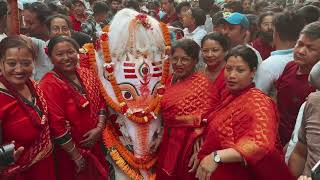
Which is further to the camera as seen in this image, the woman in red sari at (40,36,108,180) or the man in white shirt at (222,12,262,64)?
the man in white shirt at (222,12,262,64)

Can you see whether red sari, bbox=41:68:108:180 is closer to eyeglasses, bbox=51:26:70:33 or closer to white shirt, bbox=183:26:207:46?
eyeglasses, bbox=51:26:70:33

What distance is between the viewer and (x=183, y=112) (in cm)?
318

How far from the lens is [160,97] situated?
3.27 meters

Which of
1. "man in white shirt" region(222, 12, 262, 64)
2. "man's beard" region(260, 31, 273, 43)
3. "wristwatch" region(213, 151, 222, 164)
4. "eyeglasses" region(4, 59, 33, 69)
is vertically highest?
"man in white shirt" region(222, 12, 262, 64)

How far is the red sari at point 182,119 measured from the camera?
125 inches

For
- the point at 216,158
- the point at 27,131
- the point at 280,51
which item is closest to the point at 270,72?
the point at 280,51

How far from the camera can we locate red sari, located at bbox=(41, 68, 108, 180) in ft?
10.3

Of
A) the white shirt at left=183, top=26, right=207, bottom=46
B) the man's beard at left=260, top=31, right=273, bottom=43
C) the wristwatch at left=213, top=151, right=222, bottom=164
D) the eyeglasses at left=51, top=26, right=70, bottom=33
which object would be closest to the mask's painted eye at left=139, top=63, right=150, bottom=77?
the wristwatch at left=213, top=151, right=222, bottom=164

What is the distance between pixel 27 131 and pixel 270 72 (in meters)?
1.73

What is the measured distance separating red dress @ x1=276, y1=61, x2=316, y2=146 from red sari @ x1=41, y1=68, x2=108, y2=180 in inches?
50.0

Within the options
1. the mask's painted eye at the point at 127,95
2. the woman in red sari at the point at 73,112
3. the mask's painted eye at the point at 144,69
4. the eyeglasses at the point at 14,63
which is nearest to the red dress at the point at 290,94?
the mask's painted eye at the point at 144,69

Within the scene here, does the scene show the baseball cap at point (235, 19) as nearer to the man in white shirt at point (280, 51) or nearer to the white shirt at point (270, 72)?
the man in white shirt at point (280, 51)

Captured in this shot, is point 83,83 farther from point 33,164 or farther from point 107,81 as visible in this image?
point 33,164

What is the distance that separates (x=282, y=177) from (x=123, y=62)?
1.32 m
